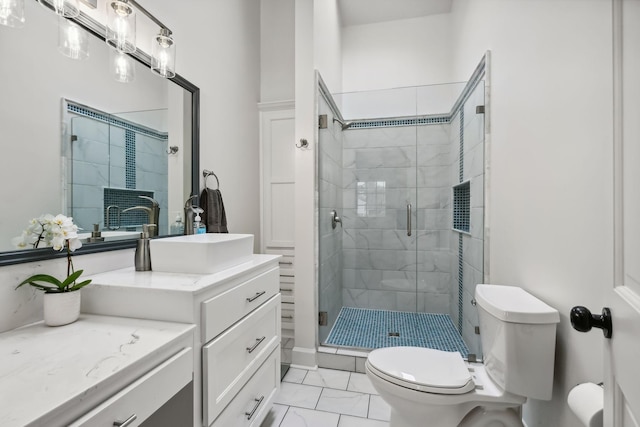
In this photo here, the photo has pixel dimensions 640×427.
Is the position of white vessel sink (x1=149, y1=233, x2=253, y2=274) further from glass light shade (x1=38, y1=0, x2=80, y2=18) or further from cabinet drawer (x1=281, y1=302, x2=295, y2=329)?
cabinet drawer (x1=281, y1=302, x2=295, y2=329)

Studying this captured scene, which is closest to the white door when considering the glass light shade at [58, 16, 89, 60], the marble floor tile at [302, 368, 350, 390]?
the glass light shade at [58, 16, 89, 60]

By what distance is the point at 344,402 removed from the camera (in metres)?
1.77

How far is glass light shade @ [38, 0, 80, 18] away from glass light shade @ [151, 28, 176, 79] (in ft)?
1.28

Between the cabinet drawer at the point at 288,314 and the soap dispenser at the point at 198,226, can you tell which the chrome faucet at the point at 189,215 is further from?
the cabinet drawer at the point at 288,314

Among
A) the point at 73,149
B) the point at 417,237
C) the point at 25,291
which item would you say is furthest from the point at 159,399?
the point at 417,237

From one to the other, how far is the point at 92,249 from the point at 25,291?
10.0 inches

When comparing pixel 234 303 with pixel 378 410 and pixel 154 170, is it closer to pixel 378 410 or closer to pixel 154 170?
pixel 154 170

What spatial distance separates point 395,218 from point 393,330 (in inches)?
40.1

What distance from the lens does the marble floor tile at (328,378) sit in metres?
1.96

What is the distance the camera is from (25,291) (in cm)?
97

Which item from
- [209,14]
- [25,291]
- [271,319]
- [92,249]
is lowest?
[271,319]

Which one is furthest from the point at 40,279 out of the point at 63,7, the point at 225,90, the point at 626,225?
the point at 225,90

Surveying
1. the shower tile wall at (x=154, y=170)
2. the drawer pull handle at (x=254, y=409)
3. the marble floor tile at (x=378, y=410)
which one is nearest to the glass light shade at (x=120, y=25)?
the shower tile wall at (x=154, y=170)

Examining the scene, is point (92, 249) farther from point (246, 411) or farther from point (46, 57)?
point (246, 411)
